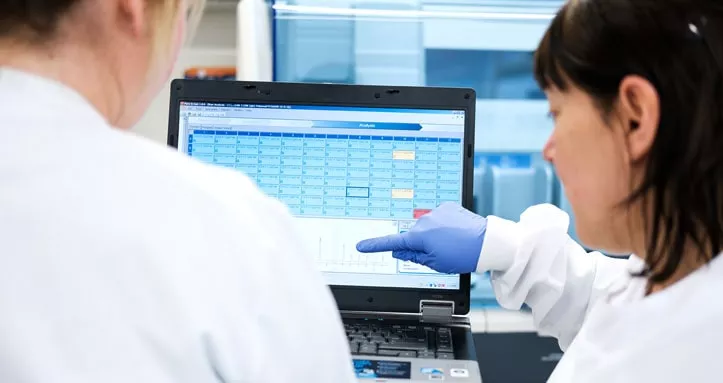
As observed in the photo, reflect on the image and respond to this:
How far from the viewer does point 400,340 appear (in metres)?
0.98

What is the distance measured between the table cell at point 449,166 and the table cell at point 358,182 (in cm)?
11

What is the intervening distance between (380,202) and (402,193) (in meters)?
0.03

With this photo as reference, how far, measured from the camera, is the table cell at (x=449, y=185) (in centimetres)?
106

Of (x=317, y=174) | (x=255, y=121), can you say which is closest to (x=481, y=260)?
(x=317, y=174)

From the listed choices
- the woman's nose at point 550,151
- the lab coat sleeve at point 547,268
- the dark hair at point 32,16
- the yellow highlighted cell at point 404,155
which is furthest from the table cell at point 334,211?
the dark hair at point 32,16

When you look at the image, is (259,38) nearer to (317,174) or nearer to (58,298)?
(317,174)

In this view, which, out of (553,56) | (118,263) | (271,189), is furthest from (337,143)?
(118,263)

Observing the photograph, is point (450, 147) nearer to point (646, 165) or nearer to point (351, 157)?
point (351, 157)

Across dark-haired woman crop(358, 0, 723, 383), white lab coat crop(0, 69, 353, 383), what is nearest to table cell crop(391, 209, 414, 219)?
dark-haired woman crop(358, 0, 723, 383)

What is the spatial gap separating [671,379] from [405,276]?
1.60ft

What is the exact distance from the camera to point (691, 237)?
68cm

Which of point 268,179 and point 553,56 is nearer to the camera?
point 553,56

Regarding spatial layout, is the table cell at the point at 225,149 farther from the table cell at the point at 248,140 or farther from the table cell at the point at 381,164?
the table cell at the point at 381,164

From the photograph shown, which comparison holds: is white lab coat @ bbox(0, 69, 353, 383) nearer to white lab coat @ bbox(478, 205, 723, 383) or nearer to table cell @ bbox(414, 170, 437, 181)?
white lab coat @ bbox(478, 205, 723, 383)
